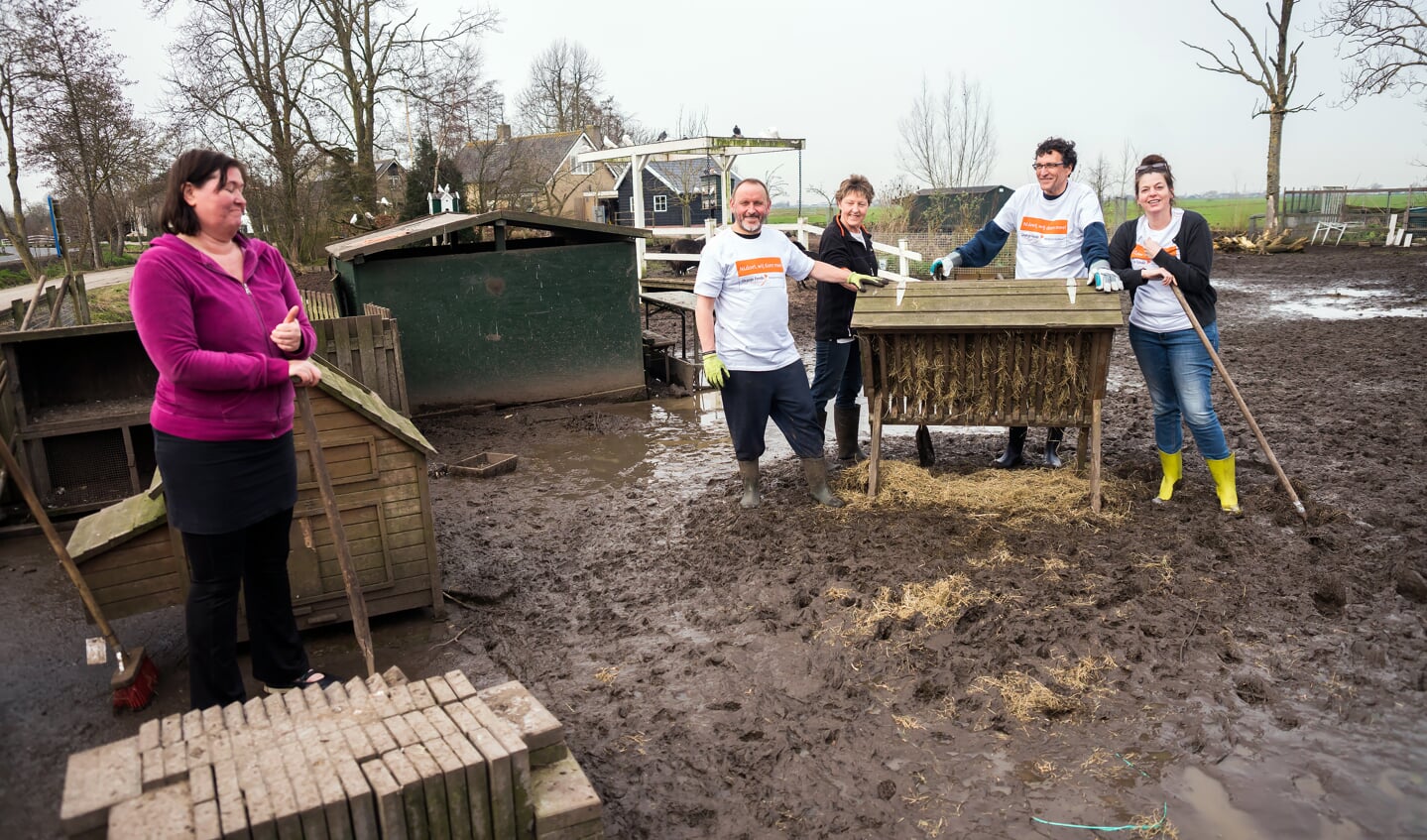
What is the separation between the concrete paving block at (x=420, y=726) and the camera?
2709mm

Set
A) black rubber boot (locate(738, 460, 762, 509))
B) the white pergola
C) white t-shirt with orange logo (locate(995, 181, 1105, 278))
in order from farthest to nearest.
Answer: the white pergola < black rubber boot (locate(738, 460, 762, 509)) < white t-shirt with orange logo (locate(995, 181, 1105, 278))

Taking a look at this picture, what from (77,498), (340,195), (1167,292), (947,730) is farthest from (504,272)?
(340,195)

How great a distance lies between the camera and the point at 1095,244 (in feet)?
19.8

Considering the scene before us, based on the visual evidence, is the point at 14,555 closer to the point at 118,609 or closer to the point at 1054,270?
the point at 118,609

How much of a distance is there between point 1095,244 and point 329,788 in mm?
5431

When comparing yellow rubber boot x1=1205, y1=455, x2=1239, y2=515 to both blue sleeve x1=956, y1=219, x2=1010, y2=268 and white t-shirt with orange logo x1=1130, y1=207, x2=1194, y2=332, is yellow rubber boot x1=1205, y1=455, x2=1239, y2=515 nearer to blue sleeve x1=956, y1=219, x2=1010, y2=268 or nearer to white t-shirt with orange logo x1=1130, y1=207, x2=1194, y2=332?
white t-shirt with orange logo x1=1130, y1=207, x2=1194, y2=332

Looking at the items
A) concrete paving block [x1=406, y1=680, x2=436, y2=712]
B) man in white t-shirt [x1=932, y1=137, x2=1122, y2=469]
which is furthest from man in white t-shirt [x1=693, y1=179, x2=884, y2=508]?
concrete paving block [x1=406, y1=680, x2=436, y2=712]

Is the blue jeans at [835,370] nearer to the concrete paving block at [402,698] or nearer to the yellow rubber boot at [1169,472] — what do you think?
the yellow rubber boot at [1169,472]

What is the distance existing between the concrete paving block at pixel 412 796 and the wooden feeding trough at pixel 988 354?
4020 millimetres

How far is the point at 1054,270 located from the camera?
633cm

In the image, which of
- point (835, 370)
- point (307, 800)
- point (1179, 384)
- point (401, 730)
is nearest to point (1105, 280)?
point (1179, 384)

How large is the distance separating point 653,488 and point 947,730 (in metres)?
3.81

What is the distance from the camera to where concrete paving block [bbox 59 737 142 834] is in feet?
7.64

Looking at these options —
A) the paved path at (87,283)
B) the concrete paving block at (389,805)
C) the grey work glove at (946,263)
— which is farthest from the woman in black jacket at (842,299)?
the paved path at (87,283)
